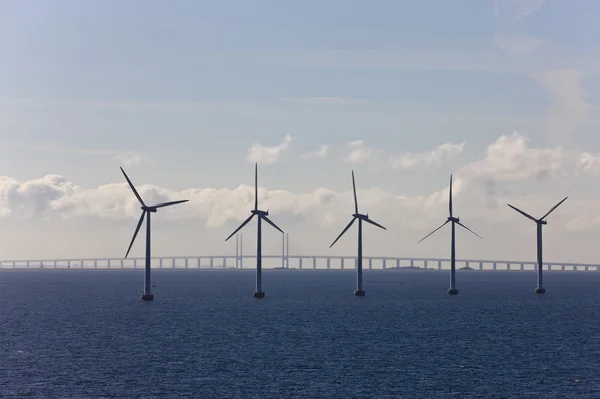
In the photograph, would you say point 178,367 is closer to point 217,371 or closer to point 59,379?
point 217,371

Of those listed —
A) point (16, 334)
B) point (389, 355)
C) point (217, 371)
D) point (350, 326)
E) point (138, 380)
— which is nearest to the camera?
point (138, 380)

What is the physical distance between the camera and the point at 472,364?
4085 inches

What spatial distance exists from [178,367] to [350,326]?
181 feet

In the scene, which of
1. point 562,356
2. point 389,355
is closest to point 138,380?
point 389,355

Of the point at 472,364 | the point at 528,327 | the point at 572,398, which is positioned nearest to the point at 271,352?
the point at 472,364

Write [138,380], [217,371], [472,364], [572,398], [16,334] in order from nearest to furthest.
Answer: [572,398] < [138,380] < [217,371] < [472,364] < [16,334]

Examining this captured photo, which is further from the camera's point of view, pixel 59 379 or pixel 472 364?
pixel 472 364

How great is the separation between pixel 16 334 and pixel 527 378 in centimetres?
8110

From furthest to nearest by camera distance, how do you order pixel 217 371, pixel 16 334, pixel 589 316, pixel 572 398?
pixel 589 316 < pixel 16 334 < pixel 217 371 < pixel 572 398

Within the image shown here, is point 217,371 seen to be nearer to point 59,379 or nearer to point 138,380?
point 138,380

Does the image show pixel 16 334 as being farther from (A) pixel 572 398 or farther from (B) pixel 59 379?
(A) pixel 572 398

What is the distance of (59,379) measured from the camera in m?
90.2

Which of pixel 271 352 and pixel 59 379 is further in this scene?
pixel 271 352

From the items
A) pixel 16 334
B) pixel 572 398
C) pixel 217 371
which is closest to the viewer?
pixel 572 398
